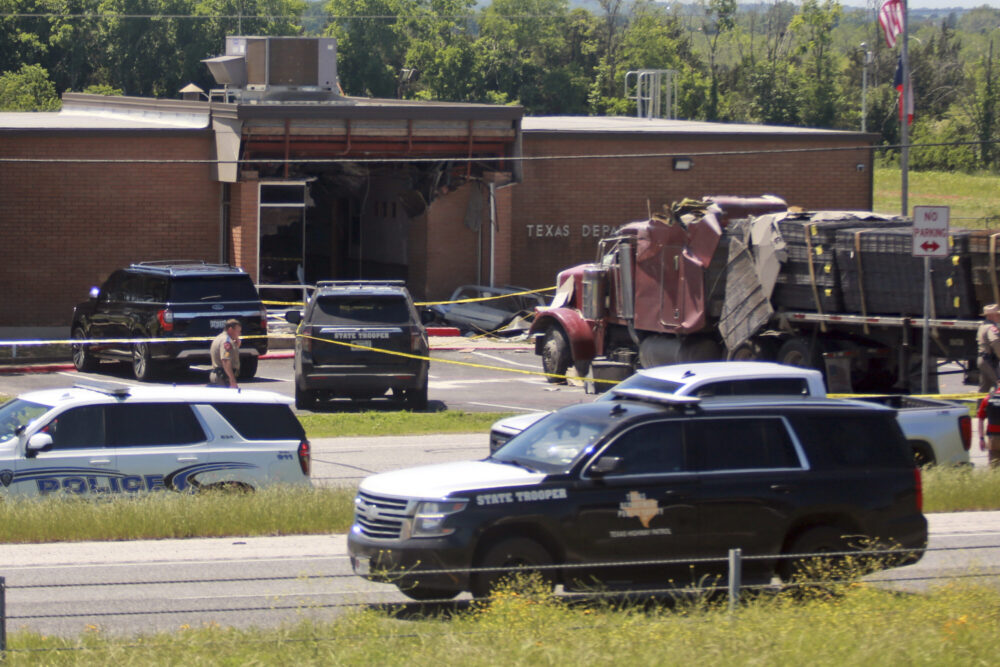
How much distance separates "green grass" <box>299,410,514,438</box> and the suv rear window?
56.2 inches

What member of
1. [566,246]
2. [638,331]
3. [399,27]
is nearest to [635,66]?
[399,27]

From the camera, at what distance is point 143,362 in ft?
73.5

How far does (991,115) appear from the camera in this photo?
7925 centimetres

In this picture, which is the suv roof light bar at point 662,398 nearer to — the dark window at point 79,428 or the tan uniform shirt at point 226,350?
the dark window at point 79,428

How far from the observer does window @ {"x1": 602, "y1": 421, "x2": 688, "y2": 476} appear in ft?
29.1

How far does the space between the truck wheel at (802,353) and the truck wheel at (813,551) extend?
958 centimetres

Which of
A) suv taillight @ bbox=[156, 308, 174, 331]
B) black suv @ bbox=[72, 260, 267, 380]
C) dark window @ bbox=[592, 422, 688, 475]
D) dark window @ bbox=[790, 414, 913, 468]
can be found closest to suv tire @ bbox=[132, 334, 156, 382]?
black suv @ bbox=[72, 260, 267, 380]

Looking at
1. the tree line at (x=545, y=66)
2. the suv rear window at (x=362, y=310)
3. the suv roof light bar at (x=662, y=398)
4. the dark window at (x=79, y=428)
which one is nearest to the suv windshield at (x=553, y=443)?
the suv roof light bar at (x=662, y=398)

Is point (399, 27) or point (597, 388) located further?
point (399, 27)

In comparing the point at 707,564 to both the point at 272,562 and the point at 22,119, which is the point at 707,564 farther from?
the point at 22,119

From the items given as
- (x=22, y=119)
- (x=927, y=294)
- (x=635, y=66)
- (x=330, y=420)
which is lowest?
(x=330, y=420)

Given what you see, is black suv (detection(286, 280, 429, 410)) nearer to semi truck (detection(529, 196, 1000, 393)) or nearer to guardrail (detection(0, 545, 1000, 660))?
semi truck (detection(529, 196, 1000, 393))

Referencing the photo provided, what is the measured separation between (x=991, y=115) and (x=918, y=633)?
259ft

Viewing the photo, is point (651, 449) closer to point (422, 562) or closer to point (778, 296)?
point (422, 562)
